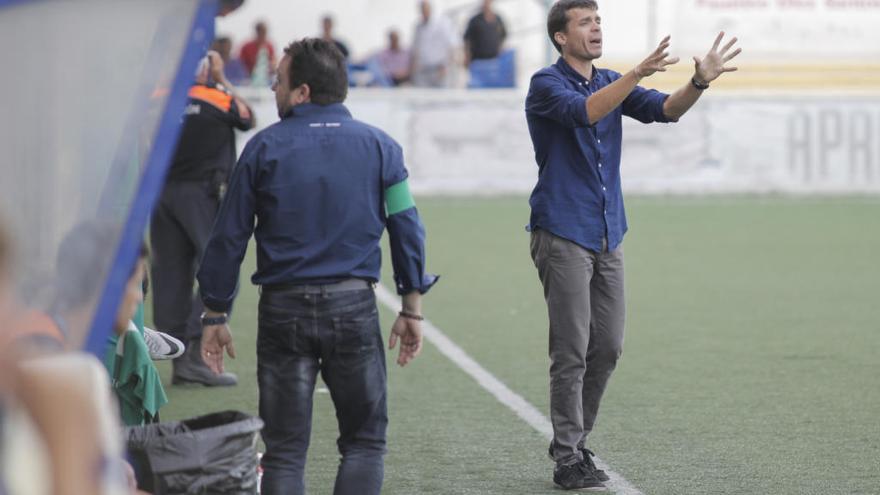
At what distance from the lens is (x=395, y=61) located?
26.1 metres

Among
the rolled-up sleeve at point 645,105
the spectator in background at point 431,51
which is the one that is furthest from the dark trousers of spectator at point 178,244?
the spectator in background at point 431,51

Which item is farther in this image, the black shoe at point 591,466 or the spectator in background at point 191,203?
Answer: the spectator in background at point 191,203

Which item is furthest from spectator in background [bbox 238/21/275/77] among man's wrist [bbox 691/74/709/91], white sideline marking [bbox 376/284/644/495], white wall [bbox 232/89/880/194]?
man's wrist [bbox 691/74/709/91]

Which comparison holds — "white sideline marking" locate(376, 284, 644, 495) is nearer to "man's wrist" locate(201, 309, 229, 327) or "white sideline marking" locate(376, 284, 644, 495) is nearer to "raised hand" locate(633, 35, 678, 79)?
"raised hand" locate(633, 35, 678, 79)

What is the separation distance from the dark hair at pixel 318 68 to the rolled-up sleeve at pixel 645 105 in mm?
1911

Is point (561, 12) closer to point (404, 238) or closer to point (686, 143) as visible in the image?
point (404, 238)

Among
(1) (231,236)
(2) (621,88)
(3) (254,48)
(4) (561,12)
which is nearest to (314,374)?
(1) (231,236)

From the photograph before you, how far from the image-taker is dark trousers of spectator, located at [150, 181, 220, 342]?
31.4ft

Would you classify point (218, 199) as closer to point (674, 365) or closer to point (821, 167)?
point (674, 365)

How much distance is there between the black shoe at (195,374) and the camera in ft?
31.3

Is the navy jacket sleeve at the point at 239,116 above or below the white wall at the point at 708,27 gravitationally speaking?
above

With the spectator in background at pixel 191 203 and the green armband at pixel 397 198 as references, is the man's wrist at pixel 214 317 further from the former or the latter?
the spectator in background at pixel 191 203

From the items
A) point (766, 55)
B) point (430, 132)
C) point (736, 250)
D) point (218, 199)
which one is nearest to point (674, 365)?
point (218, 199)

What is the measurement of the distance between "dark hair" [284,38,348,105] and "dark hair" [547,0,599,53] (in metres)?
1.70
